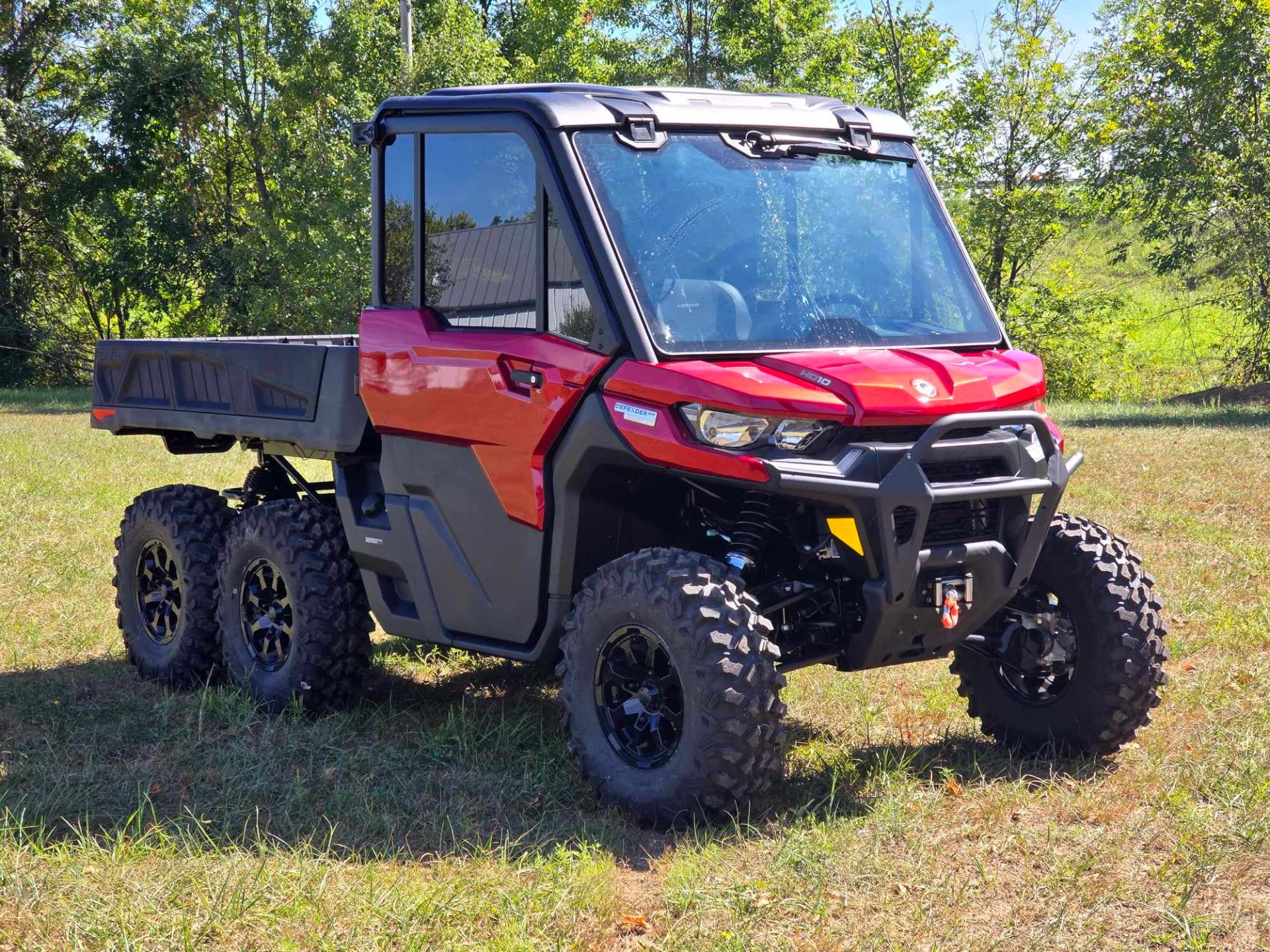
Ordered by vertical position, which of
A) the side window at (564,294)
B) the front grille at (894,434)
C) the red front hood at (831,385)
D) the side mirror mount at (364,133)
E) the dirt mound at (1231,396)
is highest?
the side mirror mount at (364,133)

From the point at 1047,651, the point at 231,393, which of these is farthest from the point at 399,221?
the point at 1047,651

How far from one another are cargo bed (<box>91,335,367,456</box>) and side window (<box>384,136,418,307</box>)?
348 mm

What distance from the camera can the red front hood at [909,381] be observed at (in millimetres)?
4336

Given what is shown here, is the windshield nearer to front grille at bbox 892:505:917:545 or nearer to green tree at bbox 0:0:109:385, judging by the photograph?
front grille at bbox 892:505:917:545

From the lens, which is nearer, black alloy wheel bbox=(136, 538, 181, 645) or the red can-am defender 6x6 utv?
the red can-am defender 6x6 utv

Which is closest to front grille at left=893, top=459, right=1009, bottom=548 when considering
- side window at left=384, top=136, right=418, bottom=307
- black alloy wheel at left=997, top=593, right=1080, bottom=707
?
black alloy wheel at left=997, top=593, right=1080, bottom=707

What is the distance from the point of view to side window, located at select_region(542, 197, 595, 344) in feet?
15.3

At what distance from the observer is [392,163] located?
219 inches

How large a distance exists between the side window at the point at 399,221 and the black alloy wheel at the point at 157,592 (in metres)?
2.05

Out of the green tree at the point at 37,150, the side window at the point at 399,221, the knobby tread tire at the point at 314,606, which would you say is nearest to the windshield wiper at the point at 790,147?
the side window at the point at 399,221

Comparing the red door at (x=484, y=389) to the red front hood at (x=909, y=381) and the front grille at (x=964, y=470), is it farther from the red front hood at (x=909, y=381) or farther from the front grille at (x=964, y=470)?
the front grille at (x=964, y=470)

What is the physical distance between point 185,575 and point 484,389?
234 centimetres

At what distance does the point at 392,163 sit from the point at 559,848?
9.22ft

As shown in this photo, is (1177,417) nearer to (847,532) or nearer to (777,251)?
(777,251)
